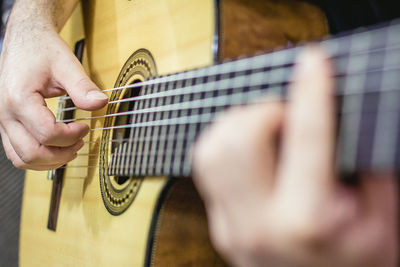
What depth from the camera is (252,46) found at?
62 centimetres

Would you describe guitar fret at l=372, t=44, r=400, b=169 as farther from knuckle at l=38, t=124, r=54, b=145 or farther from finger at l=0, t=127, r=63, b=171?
finger at l=0, t=127, r=63, b=171

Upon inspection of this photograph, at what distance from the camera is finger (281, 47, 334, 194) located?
339 millimetres

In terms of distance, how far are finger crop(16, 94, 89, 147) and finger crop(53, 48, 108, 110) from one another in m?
0.06

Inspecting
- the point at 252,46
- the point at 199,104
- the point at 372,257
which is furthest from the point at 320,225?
the point at 252,46

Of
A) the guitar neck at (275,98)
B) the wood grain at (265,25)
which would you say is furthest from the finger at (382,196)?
the wood grain at (265,25)

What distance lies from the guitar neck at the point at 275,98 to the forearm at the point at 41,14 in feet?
1.39

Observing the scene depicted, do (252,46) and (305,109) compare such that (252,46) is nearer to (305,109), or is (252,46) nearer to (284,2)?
(284,2)

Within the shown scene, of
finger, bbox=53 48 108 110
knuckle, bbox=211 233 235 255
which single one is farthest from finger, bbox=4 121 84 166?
knuckle, bbox=211 233 235 255

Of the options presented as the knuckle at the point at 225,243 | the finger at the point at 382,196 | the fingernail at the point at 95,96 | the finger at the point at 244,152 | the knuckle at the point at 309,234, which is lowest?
the knuckle at the point at 225,243

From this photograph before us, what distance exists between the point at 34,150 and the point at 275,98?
592 mm

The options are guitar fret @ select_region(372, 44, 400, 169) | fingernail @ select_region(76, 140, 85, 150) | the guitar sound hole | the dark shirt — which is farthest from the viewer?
fingernail @ select_region(76, 140, 85, 150)

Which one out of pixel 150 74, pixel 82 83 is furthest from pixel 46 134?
pixel 150 74

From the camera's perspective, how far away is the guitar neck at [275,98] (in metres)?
0.34

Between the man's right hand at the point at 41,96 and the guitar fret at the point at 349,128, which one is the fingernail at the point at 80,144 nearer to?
the man's right hand at the point at 41,96
